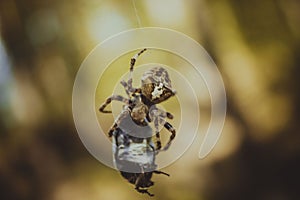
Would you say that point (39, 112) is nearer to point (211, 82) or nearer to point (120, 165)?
point (120, 165)

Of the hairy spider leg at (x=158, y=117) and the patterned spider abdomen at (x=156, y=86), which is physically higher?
the patterned spider abdomen at (x=156, y=86)

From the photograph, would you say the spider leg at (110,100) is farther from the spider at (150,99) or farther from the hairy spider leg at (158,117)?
the hairy spider leg at (158,117)

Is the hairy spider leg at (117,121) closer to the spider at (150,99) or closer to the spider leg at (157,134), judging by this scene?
the spider at (150,99)

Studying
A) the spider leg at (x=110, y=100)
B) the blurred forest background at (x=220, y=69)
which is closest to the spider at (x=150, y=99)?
the spider leg at (x=110, y=100)

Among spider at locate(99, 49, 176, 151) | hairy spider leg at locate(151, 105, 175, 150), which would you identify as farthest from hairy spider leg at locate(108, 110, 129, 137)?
hairy spider leg at locate(151, 105, 175, 150)

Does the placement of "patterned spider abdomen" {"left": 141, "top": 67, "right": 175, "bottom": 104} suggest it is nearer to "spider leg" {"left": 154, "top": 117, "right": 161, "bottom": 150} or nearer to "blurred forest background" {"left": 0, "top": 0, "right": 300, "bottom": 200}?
"spider leg" {"left": 154, "top": 117, "right": 161, "bottom": 150}

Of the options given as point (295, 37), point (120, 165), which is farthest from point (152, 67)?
point (295, 37)

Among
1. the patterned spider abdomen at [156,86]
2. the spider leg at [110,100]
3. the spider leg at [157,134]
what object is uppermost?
the patterned spider abdomen at [156,86]

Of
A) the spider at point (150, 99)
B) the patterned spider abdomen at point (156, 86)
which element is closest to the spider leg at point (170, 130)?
the spider at point (150, 99)
